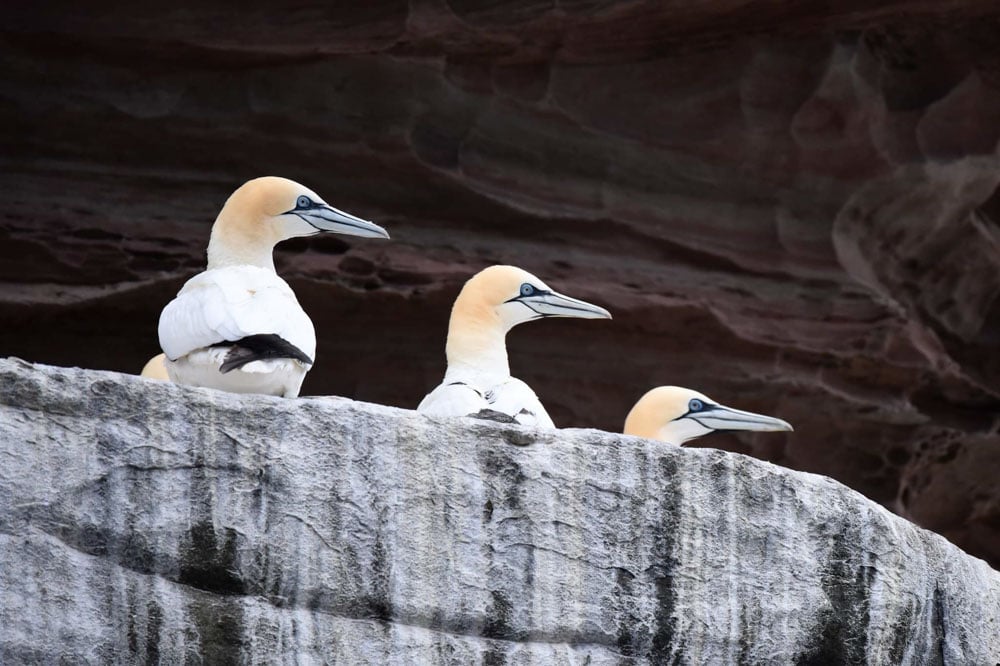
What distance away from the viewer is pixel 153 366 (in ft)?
28.3

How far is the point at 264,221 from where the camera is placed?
7.21m

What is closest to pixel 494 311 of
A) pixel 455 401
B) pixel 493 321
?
pixel 493 321

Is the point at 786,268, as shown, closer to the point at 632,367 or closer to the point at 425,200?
the point at 632,367

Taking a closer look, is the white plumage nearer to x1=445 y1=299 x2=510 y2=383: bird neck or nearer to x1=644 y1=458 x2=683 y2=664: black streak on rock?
x1=644 y1=458 x2=683 y2=664: black streak on rock

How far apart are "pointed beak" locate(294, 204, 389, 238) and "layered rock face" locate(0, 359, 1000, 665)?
3.68 ft

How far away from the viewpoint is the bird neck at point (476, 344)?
25.9 feet

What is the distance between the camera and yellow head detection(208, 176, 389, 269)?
7.17 meters

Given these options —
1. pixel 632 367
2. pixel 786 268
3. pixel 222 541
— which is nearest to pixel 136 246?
pixel 632 367

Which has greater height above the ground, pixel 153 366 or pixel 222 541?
pixel 153 366

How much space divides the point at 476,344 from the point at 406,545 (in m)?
2.00

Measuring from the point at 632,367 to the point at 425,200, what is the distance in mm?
1352

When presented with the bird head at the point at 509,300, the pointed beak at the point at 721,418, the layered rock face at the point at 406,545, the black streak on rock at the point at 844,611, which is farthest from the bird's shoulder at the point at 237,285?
the pointed beak at the point at 721,418

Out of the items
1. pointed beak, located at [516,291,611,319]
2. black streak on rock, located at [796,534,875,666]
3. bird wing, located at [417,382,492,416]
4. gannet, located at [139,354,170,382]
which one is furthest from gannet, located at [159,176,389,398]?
black streak on rock, located at [796,534,875,666]

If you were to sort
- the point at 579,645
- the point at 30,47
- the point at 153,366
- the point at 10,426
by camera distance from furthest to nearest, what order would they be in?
the point at 30,47
the point at 153,366
the point at 579,645
the point at 10,426
